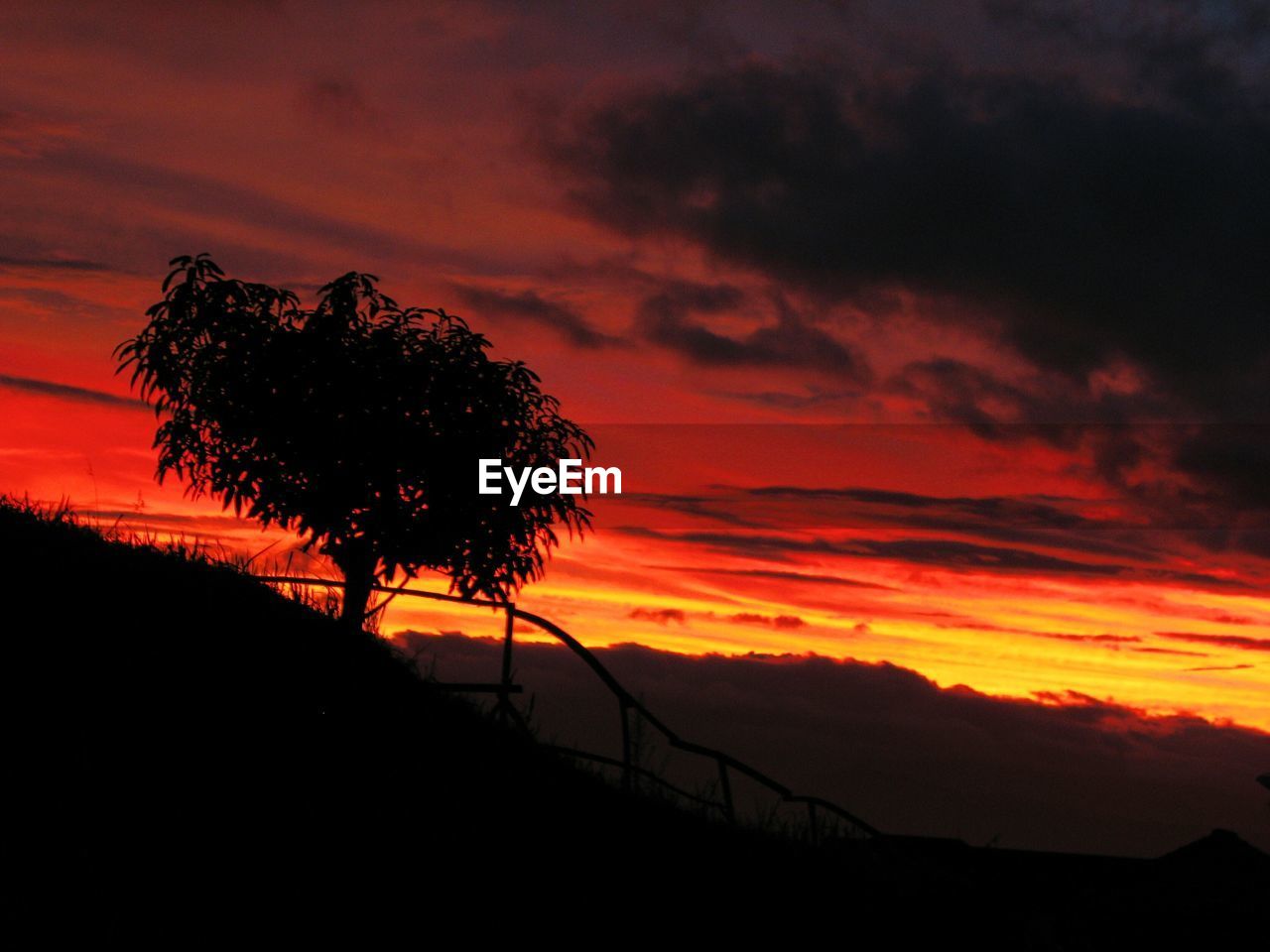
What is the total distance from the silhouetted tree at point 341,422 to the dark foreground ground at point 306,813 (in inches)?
440

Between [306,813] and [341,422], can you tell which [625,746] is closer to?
[306,813]

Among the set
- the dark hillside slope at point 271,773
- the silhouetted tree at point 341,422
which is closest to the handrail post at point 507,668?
the dark hillside slope at point 271,773

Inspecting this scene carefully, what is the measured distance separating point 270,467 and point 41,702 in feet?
57.8

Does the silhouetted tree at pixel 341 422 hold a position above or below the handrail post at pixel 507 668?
above

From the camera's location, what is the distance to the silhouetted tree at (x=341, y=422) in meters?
29.3

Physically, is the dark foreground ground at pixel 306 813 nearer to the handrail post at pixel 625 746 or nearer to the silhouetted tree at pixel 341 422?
the handrail post at pixel 625 746

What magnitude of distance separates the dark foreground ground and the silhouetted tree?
11166 mm

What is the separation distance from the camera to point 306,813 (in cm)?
1177

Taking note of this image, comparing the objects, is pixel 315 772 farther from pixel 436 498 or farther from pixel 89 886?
pixel 436 498

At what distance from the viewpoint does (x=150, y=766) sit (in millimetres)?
11695

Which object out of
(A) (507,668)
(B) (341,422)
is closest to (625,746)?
(A) (507,668)

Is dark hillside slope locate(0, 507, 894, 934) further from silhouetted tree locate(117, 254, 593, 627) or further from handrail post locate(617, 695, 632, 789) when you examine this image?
silhouetted tree locate(117, 254, 593, 627)

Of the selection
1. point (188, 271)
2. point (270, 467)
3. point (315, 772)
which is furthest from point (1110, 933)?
point (188, 271)

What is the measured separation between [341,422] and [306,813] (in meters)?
18.5
